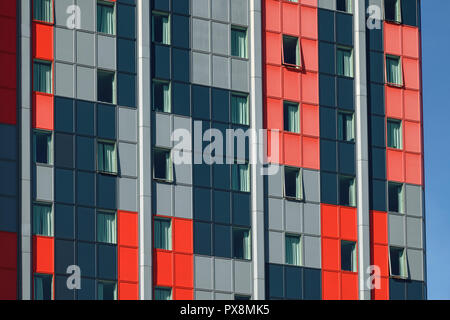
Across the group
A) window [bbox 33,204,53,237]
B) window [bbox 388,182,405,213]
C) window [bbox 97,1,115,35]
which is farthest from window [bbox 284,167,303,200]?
window [bbox 33,204,53,237]

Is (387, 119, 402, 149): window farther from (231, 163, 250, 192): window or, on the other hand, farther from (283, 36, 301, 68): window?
(231, 163, 250, 192): window

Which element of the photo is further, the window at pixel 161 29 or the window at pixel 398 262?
Result: the window at pixel 398 262

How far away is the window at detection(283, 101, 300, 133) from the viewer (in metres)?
75.6

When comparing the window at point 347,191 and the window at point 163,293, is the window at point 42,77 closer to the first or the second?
the window at point 163,293

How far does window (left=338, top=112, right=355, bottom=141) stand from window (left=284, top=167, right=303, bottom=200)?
4084 millimetres

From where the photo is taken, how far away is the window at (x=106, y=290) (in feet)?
220

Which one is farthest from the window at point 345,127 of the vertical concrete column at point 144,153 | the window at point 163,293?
Result: the window at point 163,293

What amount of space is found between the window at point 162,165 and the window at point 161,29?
6.30 m

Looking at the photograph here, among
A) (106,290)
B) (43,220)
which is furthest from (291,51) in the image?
(43,220)

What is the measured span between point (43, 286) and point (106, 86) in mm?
11726

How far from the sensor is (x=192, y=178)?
234 ft

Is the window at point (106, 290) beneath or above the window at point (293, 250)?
beneath
